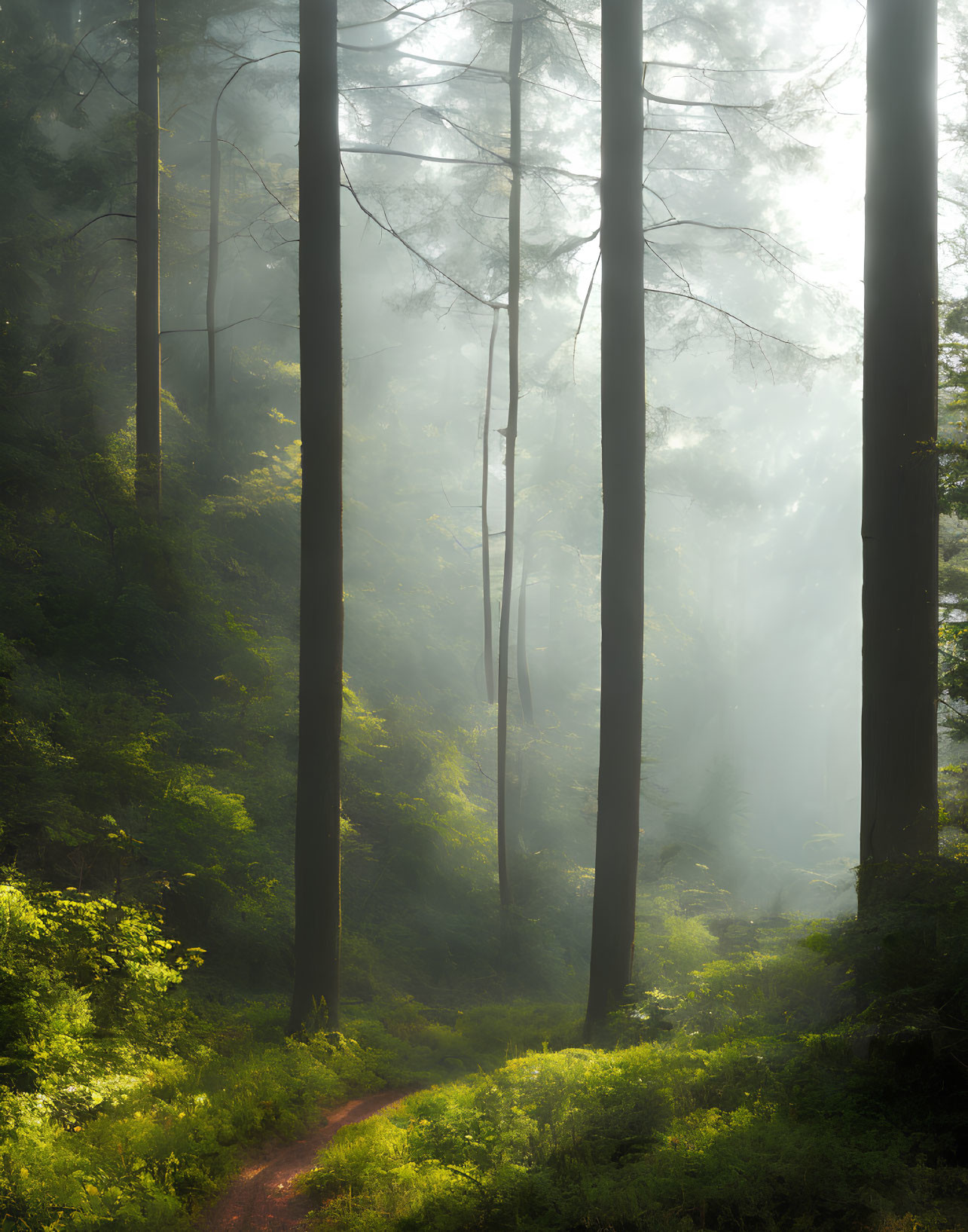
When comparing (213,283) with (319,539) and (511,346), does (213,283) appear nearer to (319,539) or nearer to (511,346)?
(511,346)

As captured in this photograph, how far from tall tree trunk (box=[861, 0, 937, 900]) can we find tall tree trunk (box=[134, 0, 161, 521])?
1118 cm

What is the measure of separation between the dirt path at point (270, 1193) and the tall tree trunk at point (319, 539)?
1.72m

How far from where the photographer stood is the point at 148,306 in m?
12.8

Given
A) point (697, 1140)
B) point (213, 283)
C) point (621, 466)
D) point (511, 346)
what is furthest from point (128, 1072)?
point (213, 283)

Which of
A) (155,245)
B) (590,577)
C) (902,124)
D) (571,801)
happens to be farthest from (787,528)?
(902,124)

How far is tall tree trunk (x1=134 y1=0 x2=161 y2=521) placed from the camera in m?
12.6

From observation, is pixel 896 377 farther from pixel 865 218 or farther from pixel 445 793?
pixel 445 793

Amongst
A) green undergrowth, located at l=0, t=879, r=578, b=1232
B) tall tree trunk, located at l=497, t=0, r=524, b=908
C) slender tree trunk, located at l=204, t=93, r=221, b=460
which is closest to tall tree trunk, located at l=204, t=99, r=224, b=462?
slender tree trunk, located at l=204, t=93, r=221, b=460

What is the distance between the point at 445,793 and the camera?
46.2 feet

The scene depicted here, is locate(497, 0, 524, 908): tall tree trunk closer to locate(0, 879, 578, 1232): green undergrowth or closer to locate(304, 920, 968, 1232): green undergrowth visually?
locate(0, 879, 578, 1232): green undergrowth

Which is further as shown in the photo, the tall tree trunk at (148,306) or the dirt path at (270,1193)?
the tall tree trunk at (148,306)

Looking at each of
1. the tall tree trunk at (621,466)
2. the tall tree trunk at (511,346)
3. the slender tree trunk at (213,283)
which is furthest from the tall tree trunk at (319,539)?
the slender tree trunk at (213,283)

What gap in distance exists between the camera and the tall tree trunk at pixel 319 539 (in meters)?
6.83

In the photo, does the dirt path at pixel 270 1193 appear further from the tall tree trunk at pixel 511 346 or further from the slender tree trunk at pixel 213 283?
the slender tree trunk at pixel 213 283
